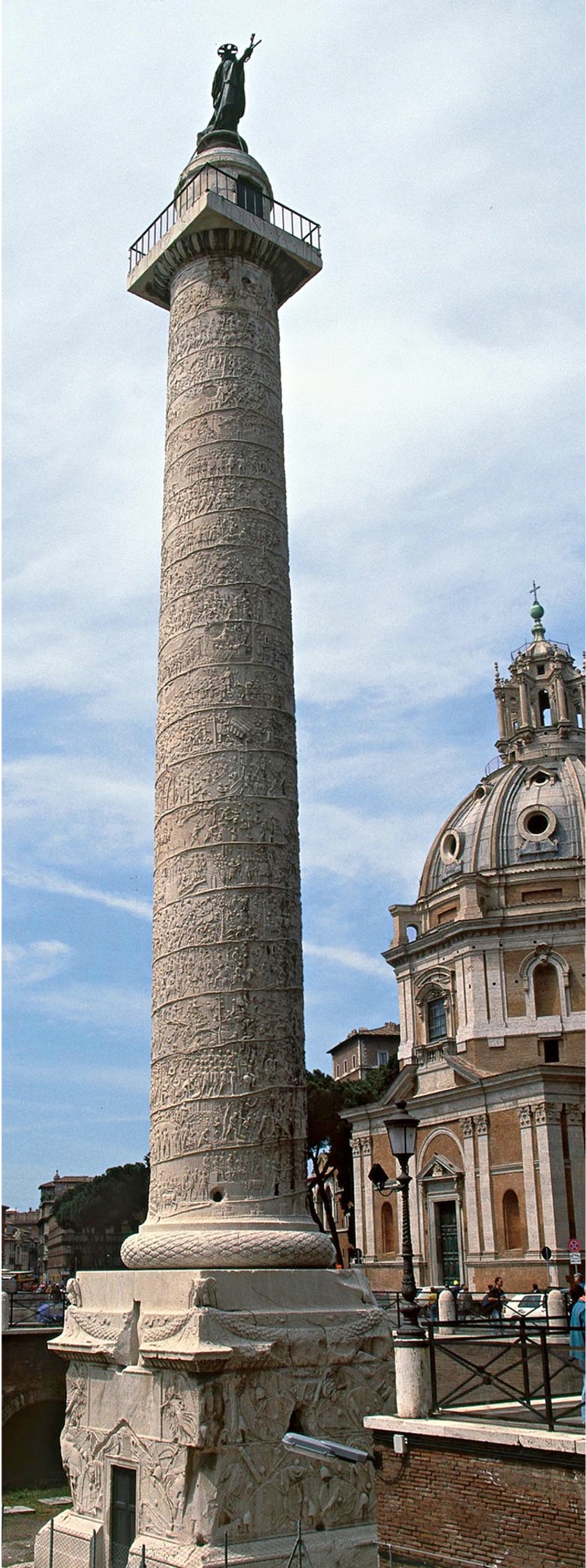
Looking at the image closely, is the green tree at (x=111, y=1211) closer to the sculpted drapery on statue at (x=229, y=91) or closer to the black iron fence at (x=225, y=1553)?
the black iron fence at (x=225, y=1553)

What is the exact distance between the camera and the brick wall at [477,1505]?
8141 millimetres

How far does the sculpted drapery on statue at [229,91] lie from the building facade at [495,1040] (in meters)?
24.6

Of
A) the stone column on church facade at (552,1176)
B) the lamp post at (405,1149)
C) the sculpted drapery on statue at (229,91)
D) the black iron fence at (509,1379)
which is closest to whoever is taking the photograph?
the black iron fence at (509,1379)

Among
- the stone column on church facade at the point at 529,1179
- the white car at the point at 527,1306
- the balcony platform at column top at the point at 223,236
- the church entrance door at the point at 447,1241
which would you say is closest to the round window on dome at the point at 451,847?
the stone column on church facade at the point at 529,1179

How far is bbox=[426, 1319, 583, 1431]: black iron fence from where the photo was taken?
916 centimetres

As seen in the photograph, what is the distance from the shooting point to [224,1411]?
33.7 feet

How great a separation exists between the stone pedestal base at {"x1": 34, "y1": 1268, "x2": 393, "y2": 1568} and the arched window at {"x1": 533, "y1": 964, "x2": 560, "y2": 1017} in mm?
27179

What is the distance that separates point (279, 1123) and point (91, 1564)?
3866 millimetres

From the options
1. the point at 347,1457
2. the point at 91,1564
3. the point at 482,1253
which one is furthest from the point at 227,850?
the point at 482,1253

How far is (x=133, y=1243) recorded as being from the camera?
38.7ft

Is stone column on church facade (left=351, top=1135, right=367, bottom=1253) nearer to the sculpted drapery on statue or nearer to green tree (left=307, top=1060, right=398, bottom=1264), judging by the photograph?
green tree (left=307, top=1060, right=398, bottom=1264)

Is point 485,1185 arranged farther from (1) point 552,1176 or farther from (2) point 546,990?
(2) point 546,990

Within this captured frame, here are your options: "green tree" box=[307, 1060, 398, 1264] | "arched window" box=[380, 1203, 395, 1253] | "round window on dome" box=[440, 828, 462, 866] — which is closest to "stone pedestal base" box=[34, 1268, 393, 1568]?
"arched window" box=[380, 1203, 395, 1253]

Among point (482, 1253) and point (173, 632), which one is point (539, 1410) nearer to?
point (173, 632)
